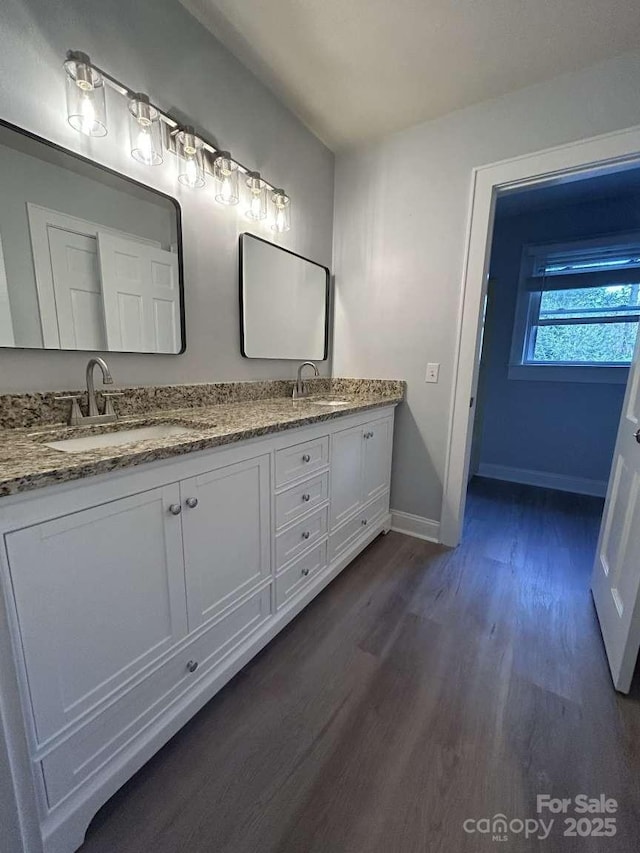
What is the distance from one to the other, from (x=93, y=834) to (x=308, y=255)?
2.45 metres

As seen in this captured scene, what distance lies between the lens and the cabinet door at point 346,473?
1.63 meters

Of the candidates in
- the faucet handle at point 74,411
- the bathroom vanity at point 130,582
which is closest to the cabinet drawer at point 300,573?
the bathroom vanity at point 130,582

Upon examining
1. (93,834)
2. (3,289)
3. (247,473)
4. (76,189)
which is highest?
(76,189)

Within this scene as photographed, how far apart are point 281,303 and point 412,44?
1186 millimetres

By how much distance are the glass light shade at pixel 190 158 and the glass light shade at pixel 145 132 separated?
83 mm

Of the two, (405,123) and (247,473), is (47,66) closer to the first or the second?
(247,473)

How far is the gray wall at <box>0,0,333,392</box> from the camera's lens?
1.00 meters

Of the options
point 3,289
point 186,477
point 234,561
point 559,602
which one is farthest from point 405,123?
point 559,602

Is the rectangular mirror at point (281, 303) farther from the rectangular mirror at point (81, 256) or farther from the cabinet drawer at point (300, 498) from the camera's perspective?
the cabinet drawer at point (300, 498)

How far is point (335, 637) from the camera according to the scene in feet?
4.67

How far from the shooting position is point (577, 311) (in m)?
2.94

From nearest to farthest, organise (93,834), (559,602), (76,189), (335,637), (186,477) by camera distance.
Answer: (93,834) < (186,477) < (76,189) < (335,637) < (559,602)

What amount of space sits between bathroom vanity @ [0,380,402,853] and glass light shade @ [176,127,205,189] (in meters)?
0.93

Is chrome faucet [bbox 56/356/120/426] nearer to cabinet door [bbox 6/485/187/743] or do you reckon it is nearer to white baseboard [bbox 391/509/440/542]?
cabinet door [bbox 6/485/187/743]
